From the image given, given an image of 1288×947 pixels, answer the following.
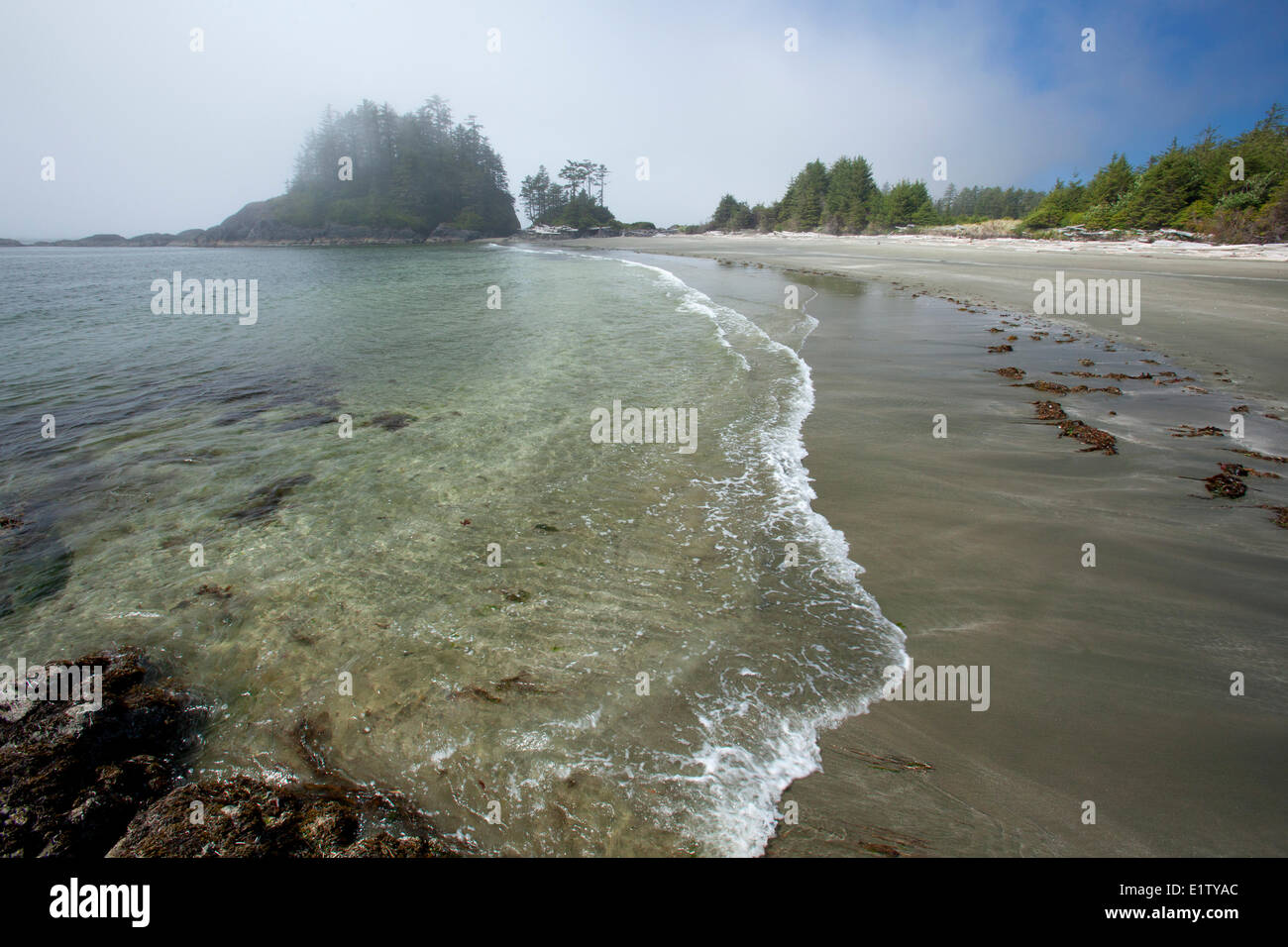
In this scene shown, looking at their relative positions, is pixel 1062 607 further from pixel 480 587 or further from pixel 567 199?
pixel 567 199

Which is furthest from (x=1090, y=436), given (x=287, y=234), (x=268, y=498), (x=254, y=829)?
(x=287, y=234)

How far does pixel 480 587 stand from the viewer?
5.03 meters

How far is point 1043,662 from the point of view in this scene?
3.95 meters

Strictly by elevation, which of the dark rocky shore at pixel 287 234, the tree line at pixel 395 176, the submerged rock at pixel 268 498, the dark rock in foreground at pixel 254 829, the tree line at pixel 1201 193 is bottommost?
the dark rock in foreground at pixel 254 829

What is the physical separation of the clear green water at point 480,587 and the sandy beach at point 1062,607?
464 mm

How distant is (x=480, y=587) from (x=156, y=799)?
2491mm

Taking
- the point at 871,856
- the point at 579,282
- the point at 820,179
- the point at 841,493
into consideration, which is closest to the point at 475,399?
the point at 841,493

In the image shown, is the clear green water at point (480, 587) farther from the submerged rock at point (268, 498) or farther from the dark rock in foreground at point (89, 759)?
the dark rock in foreground at point (89, 759)

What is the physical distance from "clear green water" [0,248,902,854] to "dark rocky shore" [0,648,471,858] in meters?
0.16

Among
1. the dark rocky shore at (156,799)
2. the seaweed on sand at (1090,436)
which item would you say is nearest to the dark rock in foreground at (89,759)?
the dark rocky shore at (156,799)

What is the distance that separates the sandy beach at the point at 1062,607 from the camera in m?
2.93

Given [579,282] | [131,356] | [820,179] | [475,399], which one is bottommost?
[475,399]
